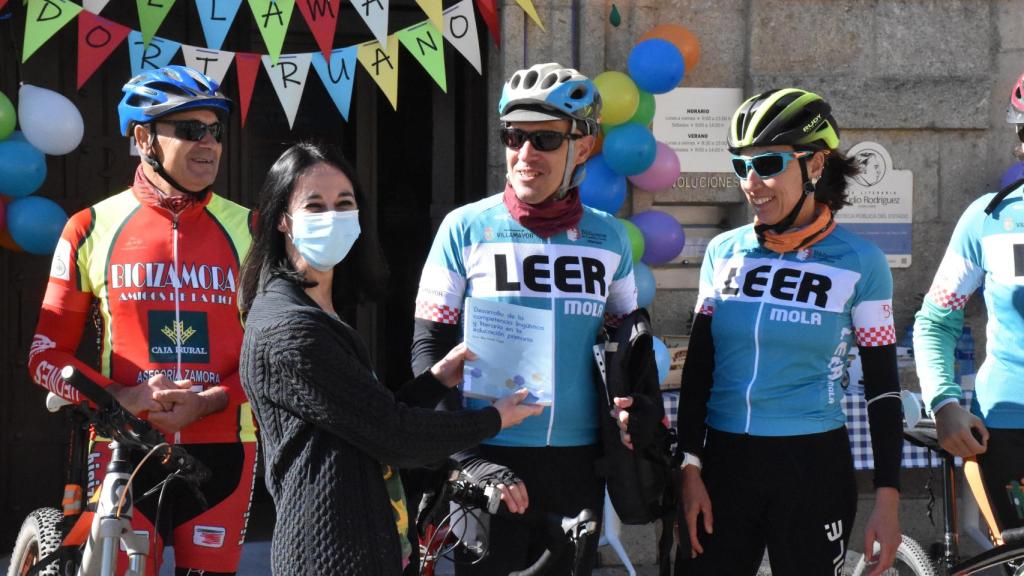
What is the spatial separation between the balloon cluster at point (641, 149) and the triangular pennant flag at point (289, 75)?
1.39 m

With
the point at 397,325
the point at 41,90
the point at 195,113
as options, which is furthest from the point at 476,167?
the point at 195,113

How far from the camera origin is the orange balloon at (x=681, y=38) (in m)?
5.81

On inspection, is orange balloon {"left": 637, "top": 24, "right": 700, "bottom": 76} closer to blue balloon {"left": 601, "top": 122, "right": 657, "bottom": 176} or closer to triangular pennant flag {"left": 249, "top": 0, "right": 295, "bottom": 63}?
blue balloon {"left": 601, "top": 122, "right": 657, "bottom": 176}

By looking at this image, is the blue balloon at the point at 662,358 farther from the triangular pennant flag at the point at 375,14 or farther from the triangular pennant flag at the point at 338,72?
the triangular pennant flag at the point at 375,14

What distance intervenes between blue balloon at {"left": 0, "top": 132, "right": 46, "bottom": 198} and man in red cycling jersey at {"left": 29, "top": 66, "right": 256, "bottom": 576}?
152 cm

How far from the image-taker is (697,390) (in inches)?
133

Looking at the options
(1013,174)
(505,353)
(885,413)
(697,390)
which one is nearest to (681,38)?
(1013,174)

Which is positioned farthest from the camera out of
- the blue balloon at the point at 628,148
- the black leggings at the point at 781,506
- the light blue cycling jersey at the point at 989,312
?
the blue balloon at the point at 628,148

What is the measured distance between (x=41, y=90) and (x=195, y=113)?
1896mm

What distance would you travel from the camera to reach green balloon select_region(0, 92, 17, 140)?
16.4 feet

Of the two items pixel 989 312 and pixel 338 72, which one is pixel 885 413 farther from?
pixel 338 72

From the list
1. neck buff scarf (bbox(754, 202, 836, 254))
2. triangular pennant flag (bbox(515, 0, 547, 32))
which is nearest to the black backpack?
neck buff scarf (bbox(754, 202, 836, 254))

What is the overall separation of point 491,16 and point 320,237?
3.52 meters

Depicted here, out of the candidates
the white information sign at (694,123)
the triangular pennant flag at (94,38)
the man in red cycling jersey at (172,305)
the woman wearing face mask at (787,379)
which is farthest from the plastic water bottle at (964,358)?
the triangular pennant flag at (94,38)
